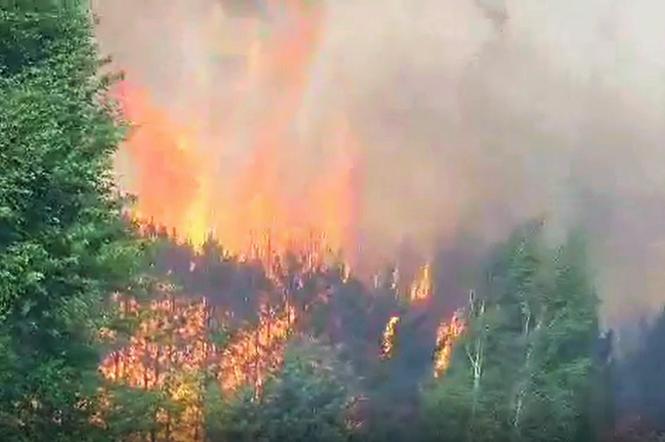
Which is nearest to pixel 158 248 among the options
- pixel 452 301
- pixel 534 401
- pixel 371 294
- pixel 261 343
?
pixel 261 343

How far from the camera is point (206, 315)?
31.3 ft

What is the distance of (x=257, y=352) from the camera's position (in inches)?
376

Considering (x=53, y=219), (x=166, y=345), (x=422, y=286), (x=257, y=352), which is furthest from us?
(x=422, y=286)

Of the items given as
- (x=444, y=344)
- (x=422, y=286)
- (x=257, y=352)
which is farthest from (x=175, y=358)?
(x=444, y=344)

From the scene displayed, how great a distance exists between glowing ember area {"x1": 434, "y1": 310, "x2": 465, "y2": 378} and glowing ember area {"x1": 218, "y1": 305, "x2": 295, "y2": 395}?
1.38 meters

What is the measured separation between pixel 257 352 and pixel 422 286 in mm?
1661

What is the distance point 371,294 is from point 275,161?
1684mm

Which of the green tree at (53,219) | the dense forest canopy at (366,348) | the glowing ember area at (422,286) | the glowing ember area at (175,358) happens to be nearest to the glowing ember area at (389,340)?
the dense forest canopy at (366,348)

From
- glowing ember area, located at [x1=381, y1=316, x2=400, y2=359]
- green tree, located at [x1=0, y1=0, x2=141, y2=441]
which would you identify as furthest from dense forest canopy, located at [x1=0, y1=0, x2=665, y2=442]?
green tree, located at [x1=0, y1=0, x2=141, y2=441]

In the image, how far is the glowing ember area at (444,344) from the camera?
9617mm

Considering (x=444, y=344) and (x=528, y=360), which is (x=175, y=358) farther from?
(x=528, y=360)

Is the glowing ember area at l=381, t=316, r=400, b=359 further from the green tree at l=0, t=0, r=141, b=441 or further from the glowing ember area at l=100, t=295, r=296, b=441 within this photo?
the green tree at l=0, t=0, r=141, b=441

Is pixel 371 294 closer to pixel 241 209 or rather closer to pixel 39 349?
pixel 241 209

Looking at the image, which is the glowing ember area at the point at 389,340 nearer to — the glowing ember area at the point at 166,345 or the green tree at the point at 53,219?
the glowing ember area at the point at 166,345
